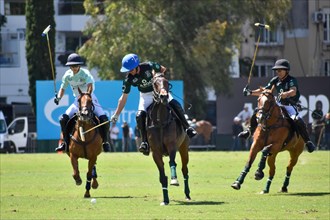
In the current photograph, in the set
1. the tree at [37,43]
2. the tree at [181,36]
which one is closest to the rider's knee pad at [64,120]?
the tree at [181,36]

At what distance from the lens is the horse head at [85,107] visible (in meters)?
22.2

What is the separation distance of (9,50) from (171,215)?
5405 centimetres

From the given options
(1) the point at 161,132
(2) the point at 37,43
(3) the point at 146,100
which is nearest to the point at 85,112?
(3) the point at 146,100

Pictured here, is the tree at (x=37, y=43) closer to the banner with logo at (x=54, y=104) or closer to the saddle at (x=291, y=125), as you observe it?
the banner with logo at (x=54, y=104)

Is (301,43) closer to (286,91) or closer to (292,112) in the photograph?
(292,112)

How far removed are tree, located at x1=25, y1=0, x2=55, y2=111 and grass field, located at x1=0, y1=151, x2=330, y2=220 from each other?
26.1 metres

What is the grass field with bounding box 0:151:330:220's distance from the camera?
1898cm

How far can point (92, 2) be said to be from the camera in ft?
194

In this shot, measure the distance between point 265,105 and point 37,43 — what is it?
4084cm

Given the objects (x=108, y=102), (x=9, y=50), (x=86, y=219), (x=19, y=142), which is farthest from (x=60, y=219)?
(x=9, y=50)

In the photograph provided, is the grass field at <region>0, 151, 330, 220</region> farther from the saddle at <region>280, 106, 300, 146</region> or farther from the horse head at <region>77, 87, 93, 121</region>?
the horse head at <region>77, 87, 93, 121</region>

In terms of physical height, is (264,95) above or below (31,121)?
above

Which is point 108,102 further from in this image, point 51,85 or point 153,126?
point 153,126

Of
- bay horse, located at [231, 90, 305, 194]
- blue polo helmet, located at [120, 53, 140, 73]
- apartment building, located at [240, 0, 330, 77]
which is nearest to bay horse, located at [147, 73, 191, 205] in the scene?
blue polo helmet, located at [120, 53, 140, 73]
